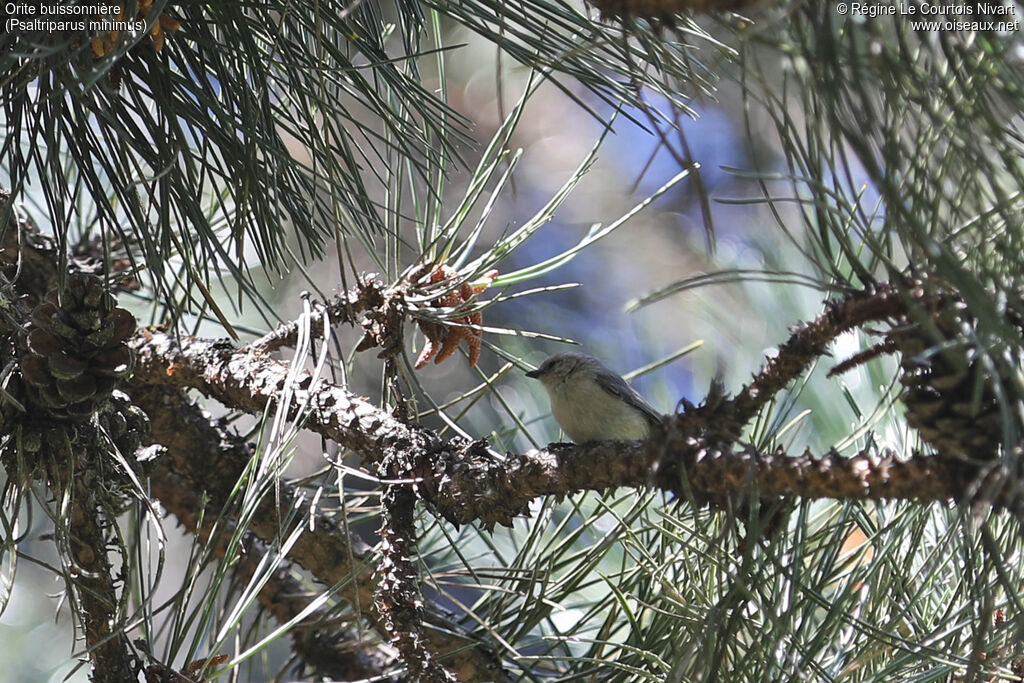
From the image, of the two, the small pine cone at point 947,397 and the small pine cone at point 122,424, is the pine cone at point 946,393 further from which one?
the small pine cone at point 122,424

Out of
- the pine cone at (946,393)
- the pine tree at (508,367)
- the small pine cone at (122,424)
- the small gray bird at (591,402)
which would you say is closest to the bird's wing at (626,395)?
the small gray bird at (591,402)

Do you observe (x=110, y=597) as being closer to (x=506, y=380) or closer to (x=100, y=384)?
(x=100, y=384)

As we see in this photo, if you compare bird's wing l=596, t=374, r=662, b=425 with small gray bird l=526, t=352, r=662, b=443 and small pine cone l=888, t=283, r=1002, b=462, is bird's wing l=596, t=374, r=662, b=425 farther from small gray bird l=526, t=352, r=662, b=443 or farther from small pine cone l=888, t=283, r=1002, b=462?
small pine cone l=888, t=283, r=1002, b=462

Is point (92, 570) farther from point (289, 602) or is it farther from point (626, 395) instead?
point (626, 395)

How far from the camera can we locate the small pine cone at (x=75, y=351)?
757 millimetres

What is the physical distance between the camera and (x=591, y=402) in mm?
1583

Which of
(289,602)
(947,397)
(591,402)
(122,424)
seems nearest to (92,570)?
(122,424)

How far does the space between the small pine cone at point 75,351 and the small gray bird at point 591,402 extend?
0.84 metres

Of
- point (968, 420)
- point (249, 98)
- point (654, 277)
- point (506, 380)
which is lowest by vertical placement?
point (968, 420)

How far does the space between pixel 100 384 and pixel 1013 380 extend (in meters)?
0.65

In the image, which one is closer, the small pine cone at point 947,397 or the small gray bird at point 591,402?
the small pine cone at point 947,397

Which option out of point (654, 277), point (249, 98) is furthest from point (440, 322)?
point (654, 277)

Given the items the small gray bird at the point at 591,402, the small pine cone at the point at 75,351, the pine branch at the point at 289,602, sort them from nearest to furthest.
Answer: the small pine cone at the point at 75,351 → the pine branch at the point at 289,602 → the small gray bird at the point at 591,402

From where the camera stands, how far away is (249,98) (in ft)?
2.72
